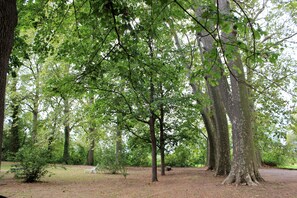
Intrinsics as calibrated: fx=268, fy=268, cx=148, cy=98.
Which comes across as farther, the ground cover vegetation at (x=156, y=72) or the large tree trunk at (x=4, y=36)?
the ground cover vegetation at (x=156, y=72)

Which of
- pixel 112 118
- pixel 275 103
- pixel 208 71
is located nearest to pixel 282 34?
pixel 275 103

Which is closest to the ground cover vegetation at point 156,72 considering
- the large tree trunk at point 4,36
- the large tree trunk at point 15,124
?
the large tree trunk at point 4,36

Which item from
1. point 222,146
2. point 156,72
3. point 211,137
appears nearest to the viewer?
point 156,72

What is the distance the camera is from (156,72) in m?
5.61

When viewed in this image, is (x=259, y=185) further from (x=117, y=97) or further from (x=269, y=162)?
(x=269, y=162)

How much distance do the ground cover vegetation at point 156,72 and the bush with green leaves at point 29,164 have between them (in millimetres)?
45

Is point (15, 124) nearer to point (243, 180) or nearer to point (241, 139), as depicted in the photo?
point (241, 139)

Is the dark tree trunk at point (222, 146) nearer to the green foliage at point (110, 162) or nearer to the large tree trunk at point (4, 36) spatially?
the green foliage at point (110, 162)

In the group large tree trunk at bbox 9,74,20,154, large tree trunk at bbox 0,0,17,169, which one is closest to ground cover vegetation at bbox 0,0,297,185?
large tree trunk at bbox 0,0,17,169

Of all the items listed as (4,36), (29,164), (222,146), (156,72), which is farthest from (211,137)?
(4,36)

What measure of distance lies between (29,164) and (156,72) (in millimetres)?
7079

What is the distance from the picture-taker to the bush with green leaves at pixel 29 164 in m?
10.0

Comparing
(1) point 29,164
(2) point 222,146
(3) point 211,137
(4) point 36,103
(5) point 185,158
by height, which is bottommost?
(5) point 185,158

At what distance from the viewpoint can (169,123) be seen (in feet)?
40.5
